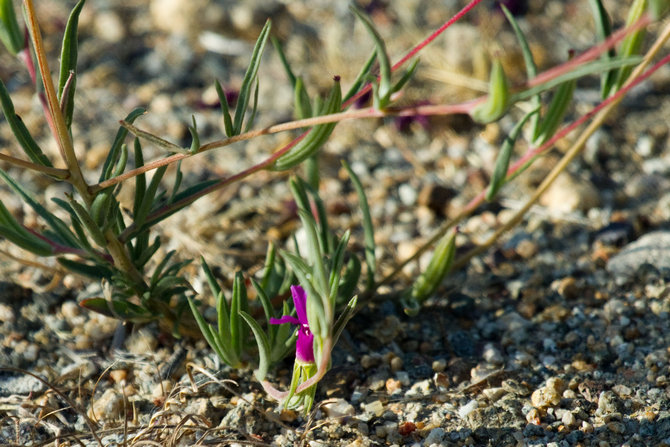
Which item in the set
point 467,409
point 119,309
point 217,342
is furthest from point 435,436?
point 119,309

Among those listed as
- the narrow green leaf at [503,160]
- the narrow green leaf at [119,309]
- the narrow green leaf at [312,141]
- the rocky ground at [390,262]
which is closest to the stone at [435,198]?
the rocky ground at [390,262]

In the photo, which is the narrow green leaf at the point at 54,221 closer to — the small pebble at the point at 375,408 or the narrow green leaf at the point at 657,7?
the small pebble at the point at 375,408

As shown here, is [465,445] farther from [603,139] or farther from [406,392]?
[603,139]

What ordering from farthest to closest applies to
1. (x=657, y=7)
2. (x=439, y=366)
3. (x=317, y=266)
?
(x=439, y=366) < (x=317, y=266) < (x=657, y=7)

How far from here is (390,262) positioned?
2547 millimetres

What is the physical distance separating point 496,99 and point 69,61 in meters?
0.98

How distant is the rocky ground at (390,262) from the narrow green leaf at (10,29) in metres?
0.76

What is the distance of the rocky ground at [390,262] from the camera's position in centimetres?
185

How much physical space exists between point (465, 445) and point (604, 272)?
93cm

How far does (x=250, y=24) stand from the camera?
371cm

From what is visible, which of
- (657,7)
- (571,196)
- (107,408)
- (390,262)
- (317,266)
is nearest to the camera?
(657,7)

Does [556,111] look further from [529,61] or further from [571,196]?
[571,196]

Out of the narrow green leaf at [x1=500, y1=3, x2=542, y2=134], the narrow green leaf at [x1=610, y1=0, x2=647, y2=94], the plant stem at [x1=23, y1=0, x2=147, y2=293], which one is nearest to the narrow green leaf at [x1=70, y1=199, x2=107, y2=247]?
the plant stem at [x1=23, y1=0, x2=147, y2=293]

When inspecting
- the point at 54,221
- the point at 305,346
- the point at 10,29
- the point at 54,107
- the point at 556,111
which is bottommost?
the point at 305,346
